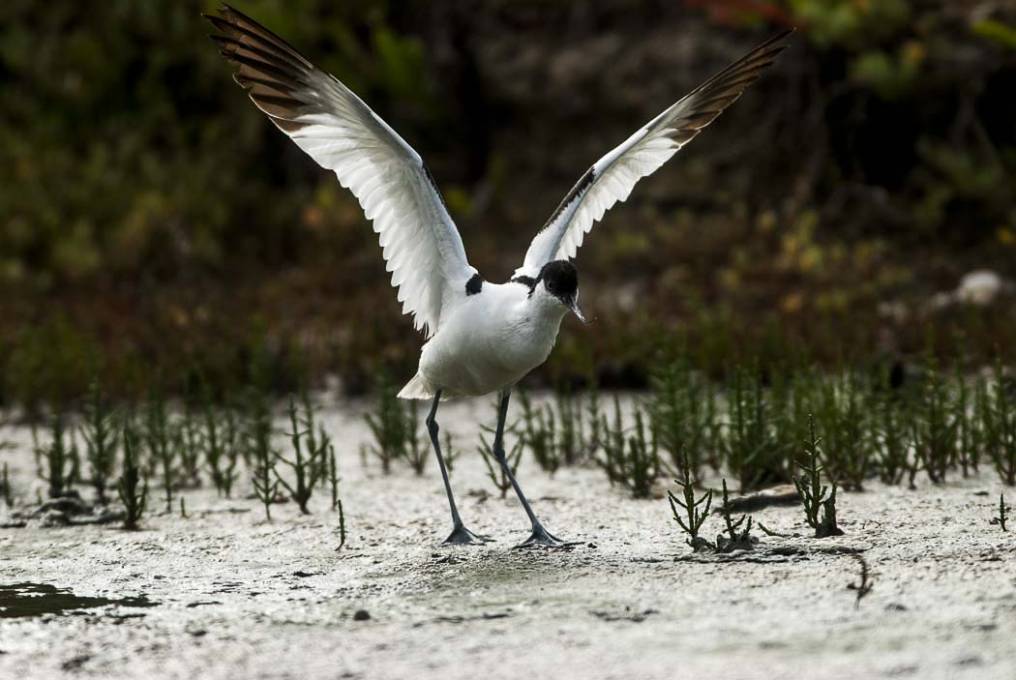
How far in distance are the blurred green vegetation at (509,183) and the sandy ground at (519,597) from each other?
2.22 meters

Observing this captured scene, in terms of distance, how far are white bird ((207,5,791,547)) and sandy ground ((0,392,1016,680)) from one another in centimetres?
41

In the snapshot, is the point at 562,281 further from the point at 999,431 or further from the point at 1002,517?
the point at 999,431

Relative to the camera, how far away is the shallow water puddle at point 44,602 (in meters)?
3.81

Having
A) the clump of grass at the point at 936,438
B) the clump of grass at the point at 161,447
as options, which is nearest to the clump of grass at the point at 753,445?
the clump of grass at the point at 936,438

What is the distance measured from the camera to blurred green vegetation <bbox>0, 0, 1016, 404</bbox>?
796 cm

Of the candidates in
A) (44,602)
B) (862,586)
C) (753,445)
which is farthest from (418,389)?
(862,586)

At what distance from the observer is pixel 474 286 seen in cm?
476

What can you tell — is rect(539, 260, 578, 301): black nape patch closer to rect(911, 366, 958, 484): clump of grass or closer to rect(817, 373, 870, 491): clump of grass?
rect(817, 373, 870, 491): clump of grass

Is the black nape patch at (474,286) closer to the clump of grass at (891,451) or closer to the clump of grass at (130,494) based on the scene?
the clump of grass at (130,494)

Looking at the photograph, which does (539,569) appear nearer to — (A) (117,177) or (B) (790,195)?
(B) (790,195)

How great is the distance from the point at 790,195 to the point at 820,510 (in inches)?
241

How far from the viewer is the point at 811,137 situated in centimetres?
1048

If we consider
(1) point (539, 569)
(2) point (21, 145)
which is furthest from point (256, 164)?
(1) point (539, 569)

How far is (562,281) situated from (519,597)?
1.01 m
